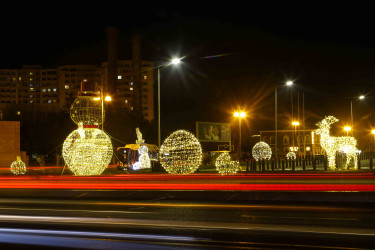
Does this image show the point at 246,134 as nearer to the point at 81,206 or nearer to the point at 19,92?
the point at 81,206

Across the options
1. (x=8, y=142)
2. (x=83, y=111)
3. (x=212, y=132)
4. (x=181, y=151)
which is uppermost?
(x=83, y=111)

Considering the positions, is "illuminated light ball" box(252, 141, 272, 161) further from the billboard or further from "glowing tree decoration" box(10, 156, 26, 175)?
"glowing tree decoration" box(10, 156, 26, 175)

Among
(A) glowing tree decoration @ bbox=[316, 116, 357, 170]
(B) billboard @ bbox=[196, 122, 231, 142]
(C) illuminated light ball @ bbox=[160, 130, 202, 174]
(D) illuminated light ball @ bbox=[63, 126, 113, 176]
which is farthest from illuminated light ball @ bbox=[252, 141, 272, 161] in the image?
(D) illuminated light ball @ bbox=[63, 126, 113, 176]

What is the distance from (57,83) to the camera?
507 feet

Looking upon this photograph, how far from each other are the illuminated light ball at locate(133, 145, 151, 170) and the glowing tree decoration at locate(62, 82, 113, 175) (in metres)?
9.39

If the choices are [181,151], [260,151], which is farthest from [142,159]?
[260,151]

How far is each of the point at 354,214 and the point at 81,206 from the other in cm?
830

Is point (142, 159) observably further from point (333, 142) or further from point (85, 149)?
point (333, 142)

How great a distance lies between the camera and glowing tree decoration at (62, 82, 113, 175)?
21562 millimetres

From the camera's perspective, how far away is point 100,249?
862cm

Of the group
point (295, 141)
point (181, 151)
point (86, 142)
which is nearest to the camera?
point (86, 142)

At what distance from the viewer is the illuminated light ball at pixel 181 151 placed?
23.1 metres

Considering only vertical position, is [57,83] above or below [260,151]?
above

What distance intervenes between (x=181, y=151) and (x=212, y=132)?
52.8 ft
